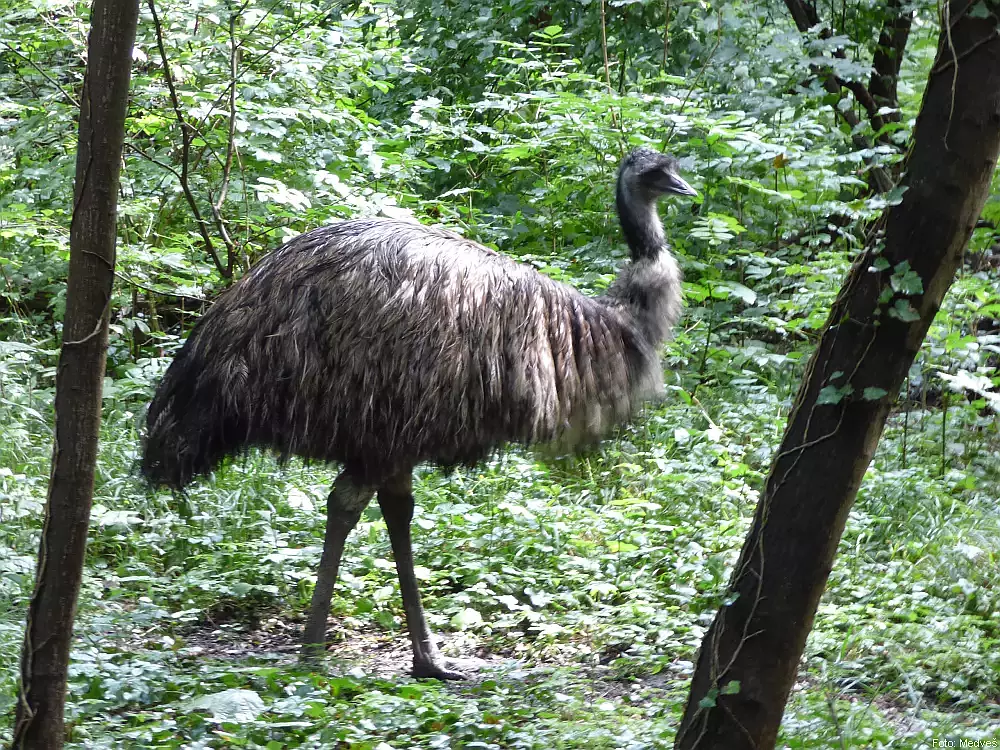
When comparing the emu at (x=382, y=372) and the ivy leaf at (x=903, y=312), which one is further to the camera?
the emu at (x=382, y=372)

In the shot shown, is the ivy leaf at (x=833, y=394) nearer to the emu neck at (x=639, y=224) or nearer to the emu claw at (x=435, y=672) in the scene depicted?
the emu claw at (x=435, y=672)

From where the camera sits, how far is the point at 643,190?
15.9 ft

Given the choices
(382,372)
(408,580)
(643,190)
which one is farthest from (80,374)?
(643,190)

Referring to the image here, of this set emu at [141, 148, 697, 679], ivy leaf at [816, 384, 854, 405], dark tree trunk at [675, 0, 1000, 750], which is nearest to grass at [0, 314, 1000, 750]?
emu at [141, 148, 697, 679]

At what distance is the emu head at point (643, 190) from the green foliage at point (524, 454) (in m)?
0.76

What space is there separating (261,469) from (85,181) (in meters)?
3.05

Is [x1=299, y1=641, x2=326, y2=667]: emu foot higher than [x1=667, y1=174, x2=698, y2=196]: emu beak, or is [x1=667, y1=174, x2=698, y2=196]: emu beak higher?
[x1=667, y1=174, x2=698, y2=196]: emu beak

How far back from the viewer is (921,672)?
11.7ft

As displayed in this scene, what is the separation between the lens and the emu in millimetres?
3777

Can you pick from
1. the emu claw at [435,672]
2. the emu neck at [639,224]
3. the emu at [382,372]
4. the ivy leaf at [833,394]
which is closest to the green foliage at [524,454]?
the ivy leaf at [833,394]

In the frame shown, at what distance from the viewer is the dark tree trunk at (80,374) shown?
225 centimetres

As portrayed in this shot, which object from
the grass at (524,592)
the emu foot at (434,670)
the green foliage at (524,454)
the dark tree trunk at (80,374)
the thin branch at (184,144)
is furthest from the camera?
the thin branch at (184,144)

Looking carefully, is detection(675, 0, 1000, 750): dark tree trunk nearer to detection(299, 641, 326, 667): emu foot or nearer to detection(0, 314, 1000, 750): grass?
detection(0, 314, 1000, 750): grass

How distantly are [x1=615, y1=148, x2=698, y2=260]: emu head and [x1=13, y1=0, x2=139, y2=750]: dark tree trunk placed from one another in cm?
277
